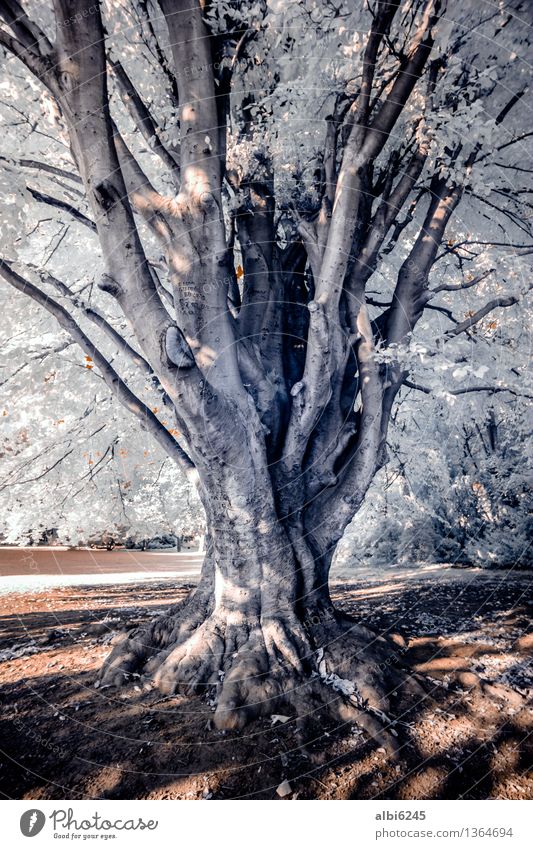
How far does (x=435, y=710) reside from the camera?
3357 mm

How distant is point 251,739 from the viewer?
2932 mm

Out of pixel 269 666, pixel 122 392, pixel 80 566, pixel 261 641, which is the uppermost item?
pixel 122 392

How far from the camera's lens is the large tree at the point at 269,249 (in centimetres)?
331

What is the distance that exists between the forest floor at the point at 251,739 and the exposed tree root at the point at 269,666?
0.43 feet

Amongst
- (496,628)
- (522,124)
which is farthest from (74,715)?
(522,124)

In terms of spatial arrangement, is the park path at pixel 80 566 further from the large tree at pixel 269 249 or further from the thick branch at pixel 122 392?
the large tree at pixel 269 249

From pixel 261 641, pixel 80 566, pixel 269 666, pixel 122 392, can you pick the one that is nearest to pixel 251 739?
pixel 269 666

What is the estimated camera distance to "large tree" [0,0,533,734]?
331 centimetres

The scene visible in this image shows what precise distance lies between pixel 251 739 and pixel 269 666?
0.70 metres

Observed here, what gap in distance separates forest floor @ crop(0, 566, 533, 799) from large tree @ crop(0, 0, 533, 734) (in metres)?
0.28

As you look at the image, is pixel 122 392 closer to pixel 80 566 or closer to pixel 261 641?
pixel 261 641

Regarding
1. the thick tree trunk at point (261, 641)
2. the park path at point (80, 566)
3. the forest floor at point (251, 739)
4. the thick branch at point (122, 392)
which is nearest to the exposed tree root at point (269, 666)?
the thick tree trunk at point (261, 641)
